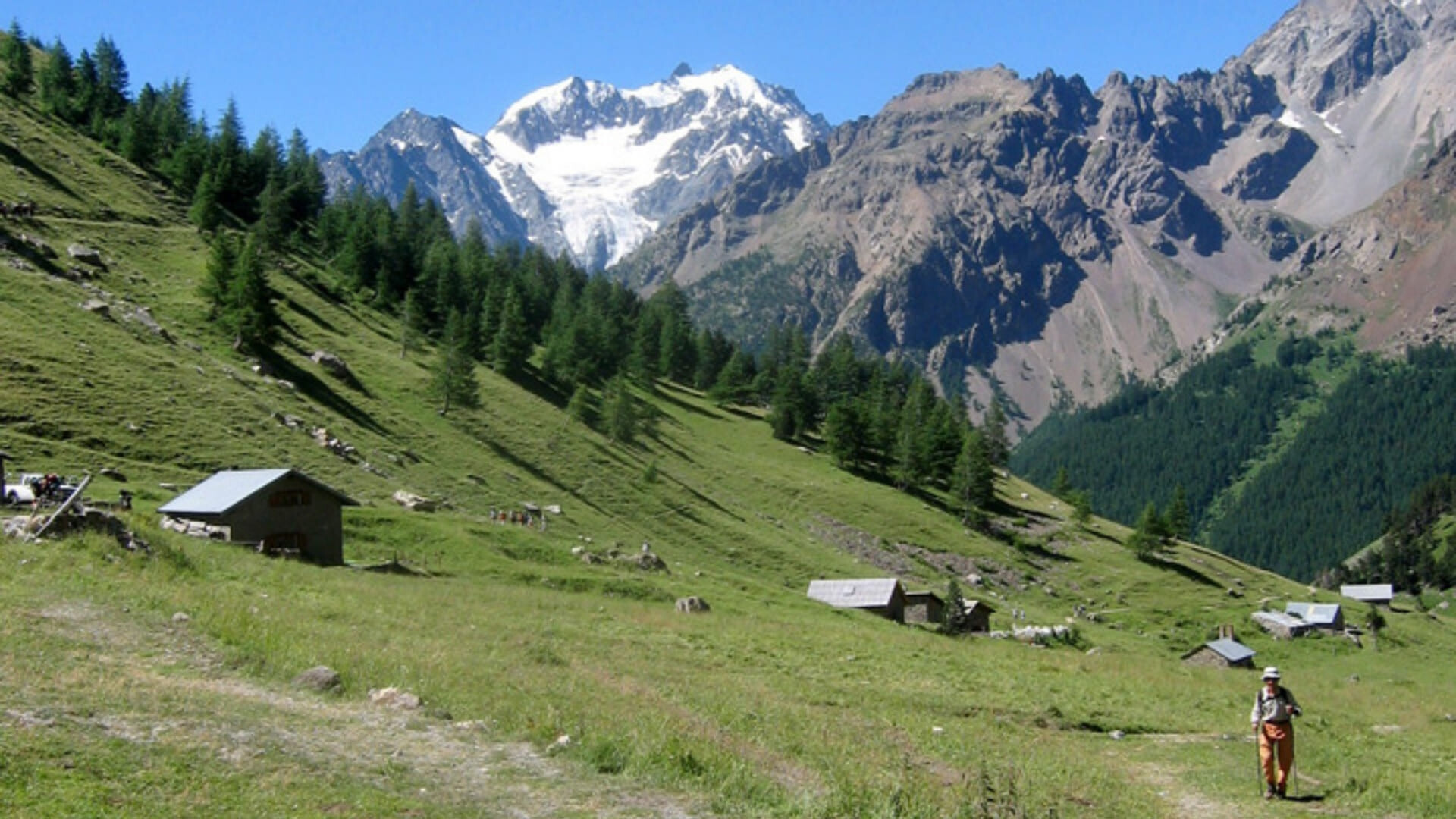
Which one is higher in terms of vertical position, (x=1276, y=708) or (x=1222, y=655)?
(x=1276, y=708)

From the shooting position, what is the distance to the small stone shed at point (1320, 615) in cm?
9744

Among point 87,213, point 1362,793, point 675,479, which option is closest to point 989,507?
point 675,479

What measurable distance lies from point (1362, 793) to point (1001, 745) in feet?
23.4

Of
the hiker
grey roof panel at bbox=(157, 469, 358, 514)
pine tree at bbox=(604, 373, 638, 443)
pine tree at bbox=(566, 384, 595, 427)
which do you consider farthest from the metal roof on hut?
the hiker

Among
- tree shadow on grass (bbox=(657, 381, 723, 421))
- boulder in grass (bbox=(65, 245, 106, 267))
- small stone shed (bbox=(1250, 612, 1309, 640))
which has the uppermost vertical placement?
tree shadow on grass (bbox=(657, 381, 723, 421))

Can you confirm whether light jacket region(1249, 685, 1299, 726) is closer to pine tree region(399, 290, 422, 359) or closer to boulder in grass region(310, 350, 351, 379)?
boulder in grass region(310, 350, 351, 379)

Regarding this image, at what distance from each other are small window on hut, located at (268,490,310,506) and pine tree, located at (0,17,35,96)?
4405 inches

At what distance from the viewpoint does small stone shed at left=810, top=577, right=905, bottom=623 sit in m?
69.6

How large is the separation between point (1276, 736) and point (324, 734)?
17266mm

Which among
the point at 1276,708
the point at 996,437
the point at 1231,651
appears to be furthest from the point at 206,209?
the point at 1276,708

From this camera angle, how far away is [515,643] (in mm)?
31344

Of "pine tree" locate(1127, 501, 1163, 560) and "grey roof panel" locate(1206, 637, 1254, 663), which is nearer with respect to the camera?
"grey roof panel" locate(1206, 637, 1254, 663)

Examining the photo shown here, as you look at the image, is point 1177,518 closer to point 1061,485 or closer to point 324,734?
point 1061,485

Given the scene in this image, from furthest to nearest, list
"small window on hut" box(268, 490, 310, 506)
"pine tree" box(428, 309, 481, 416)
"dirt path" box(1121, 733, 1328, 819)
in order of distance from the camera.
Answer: "pine tree" box(428, 309, 481, 416)
"small window on hut" box(268, 490, 310, 506)
"dirt path" box(1121, 733, 1328, 819)
